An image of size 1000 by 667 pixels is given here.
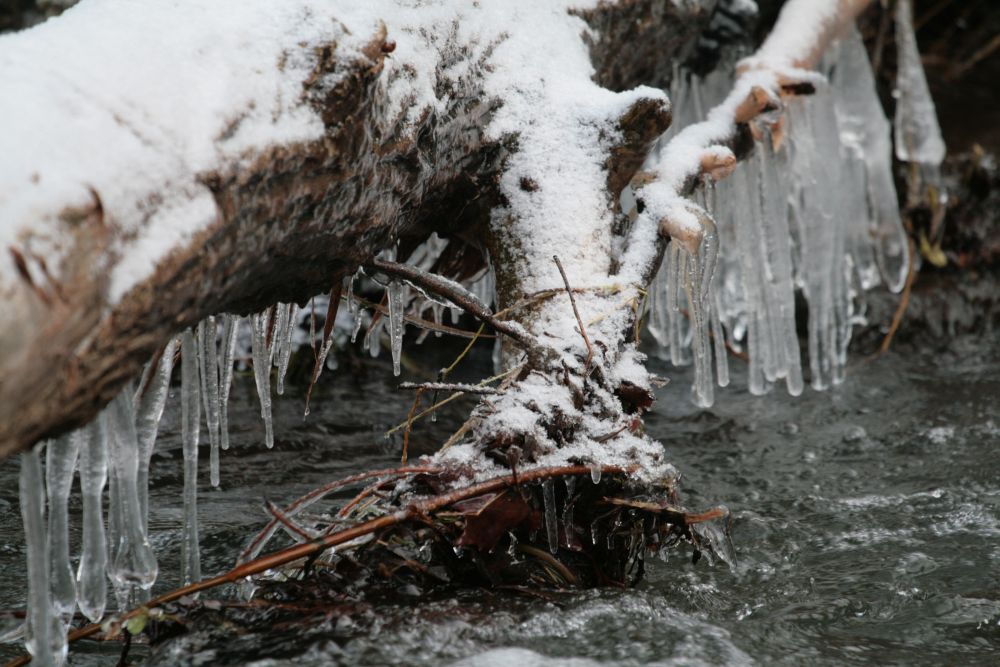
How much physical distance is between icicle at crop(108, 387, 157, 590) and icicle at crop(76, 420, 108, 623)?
0.06 meters

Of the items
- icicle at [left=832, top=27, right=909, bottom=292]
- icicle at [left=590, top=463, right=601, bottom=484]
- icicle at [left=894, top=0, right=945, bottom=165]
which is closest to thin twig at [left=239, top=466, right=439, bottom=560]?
icicle at [left=590, top=463, right=601, bottom=484]

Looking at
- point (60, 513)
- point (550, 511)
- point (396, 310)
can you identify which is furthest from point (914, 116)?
point (60, 513)

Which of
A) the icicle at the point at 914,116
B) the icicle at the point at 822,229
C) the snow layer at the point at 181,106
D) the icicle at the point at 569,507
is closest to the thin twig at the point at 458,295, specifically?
the snow layer at the point at 181,106

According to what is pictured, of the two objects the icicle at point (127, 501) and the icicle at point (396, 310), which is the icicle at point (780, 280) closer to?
the icicle at point (396, 310)

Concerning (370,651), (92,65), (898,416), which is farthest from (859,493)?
(92,65)

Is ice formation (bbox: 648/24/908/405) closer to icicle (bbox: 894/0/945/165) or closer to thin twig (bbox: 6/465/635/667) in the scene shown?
icicle (bbox: 894/0/945/165)

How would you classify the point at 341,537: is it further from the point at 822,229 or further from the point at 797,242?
the point at 797,242

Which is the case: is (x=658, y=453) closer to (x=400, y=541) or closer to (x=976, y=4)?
(x=400, y=541)

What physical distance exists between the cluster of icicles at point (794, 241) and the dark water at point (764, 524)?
0.30m

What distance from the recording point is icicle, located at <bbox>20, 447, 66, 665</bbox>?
5.24 feet

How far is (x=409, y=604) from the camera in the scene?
1924mm

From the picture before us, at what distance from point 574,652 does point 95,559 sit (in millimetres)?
854

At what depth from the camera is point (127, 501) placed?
73.3 inches

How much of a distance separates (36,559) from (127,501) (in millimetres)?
251
